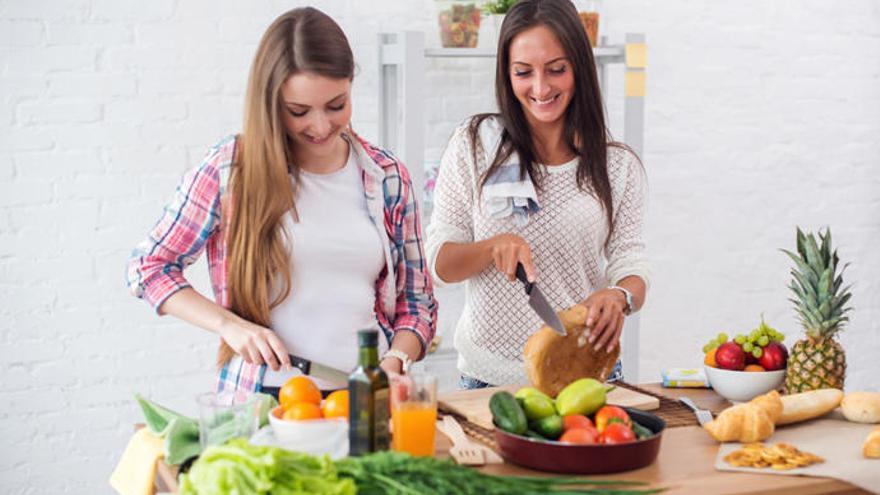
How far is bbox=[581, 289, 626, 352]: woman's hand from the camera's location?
261 cm

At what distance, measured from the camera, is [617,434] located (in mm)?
2064

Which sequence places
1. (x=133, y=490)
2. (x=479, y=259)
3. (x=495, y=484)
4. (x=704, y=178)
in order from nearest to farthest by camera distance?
1. (x=495, y=484)
2. (x=133, y=490)
3. (x=479, y=259)
4. (x=704, y=178)

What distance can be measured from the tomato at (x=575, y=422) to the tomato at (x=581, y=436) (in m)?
0.01

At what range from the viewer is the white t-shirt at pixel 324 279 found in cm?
251

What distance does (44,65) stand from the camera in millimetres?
3830

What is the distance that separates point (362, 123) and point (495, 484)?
8.84 ft

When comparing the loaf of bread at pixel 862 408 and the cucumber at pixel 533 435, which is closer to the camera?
the cucumber at pixel 533 435

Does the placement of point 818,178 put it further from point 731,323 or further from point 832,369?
point 832,369

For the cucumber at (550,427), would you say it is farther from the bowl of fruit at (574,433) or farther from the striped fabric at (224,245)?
the striped fabric at (224,245)

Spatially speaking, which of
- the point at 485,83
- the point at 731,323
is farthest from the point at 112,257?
the point at 731,323

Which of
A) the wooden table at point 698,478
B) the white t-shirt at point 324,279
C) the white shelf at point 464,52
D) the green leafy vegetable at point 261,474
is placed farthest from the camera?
the white shelf at point 464,52

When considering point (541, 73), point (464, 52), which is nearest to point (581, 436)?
point (541, 73)

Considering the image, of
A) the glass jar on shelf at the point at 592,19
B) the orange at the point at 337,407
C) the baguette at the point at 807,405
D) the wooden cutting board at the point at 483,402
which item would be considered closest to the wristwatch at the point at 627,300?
the wooden cutting board at the point at 483,402

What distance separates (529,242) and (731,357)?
586 mm
